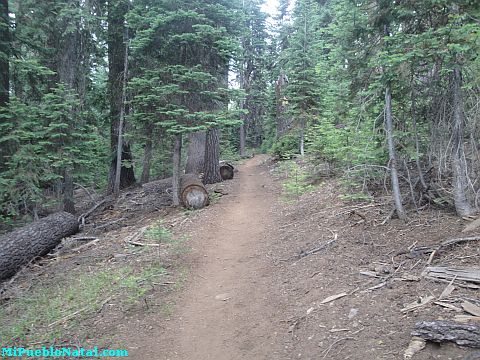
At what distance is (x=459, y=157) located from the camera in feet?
19.3

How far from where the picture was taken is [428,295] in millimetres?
4371

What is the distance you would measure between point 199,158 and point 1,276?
10.1 metres

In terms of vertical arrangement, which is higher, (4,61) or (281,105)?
(281,105)

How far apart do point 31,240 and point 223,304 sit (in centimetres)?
622

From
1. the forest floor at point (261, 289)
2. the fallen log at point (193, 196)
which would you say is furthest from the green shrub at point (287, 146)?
the forest floor at point (261, 289)

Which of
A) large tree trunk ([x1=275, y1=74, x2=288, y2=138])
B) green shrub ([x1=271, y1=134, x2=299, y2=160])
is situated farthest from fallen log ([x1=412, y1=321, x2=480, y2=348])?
large tree trunk ([x1=275, y1=74, x2=288, y2=138])

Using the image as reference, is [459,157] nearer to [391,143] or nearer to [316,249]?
[391,143]

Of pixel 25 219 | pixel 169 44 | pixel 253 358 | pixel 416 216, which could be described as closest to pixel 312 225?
pixel 416 216

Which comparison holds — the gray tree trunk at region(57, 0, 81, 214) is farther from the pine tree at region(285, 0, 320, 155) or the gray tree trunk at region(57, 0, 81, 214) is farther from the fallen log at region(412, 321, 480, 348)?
the fallen log at region(412, 321, 480, 348)

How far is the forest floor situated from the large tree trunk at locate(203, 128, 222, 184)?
5.91 metres

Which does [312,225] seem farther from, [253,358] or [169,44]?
[169,44]

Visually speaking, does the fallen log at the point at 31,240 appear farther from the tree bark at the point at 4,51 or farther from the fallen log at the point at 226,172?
the fallen log at the point at 226,172

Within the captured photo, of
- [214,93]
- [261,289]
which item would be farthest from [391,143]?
[214,93]

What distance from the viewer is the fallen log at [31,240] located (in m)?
8.51
